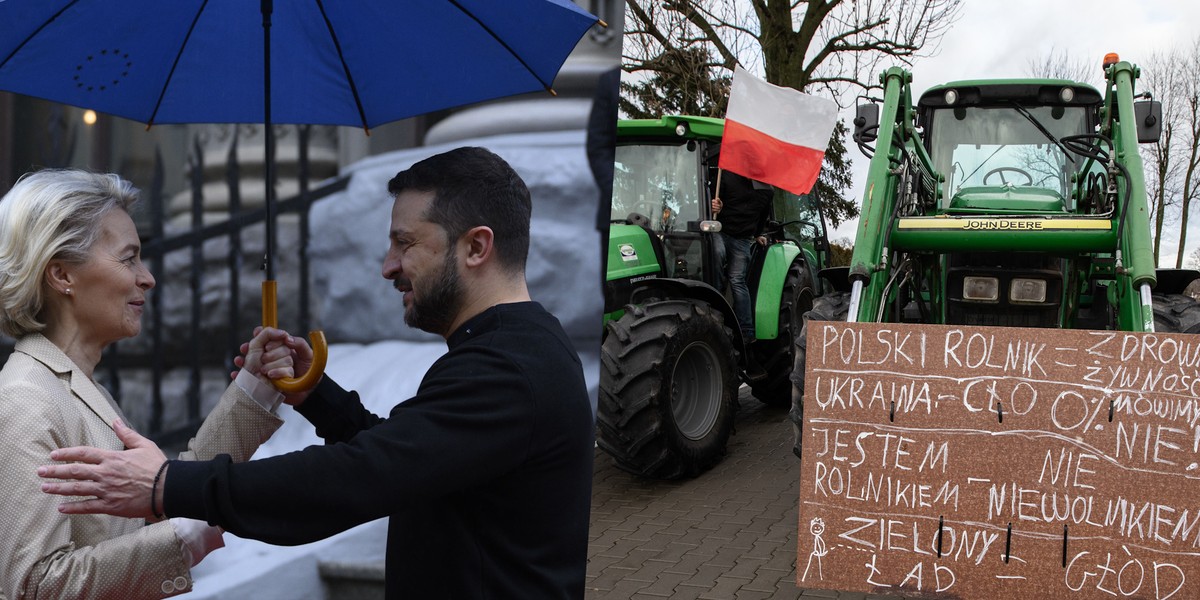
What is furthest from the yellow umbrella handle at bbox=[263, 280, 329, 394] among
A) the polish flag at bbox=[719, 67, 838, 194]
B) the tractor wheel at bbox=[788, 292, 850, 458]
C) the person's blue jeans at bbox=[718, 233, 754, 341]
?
the person's blue jeans at bbox=[718, 233, 754, 341]

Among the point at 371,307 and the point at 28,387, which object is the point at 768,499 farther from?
the point at 28,387

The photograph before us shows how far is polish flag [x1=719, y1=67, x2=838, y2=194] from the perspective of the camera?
23.1 feet

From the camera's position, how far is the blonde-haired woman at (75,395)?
1.69 meters

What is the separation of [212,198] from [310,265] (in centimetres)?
26

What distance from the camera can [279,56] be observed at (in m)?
2.15

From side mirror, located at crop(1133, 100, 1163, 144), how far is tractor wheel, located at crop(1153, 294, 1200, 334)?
37.7 inches

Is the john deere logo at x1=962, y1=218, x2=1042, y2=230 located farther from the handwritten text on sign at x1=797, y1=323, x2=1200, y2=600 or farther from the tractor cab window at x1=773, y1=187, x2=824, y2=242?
the tractor cab window at x1=773, y1=187, x2=824, y2=242

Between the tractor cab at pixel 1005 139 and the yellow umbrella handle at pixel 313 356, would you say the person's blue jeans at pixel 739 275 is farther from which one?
the yellow umbrella handle at pixel 313 356

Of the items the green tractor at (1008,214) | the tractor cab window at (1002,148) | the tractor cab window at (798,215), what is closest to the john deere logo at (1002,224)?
the green tractor at (1008,214)

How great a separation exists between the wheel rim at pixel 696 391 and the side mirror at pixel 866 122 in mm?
1669

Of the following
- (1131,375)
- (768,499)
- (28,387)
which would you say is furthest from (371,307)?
(768,499)

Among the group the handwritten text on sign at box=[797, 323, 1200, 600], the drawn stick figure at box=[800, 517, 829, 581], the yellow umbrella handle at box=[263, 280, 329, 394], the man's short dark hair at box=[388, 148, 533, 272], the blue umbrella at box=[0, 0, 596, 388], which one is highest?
the blue umbrella at box=[0, 0, 596, 388]


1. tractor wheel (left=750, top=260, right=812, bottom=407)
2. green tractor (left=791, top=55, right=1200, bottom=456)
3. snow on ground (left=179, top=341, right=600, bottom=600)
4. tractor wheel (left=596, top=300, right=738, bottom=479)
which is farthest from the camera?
tractor wheel (left=750, top=260, right=812, bottom=407)

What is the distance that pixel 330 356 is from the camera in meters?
2.35
